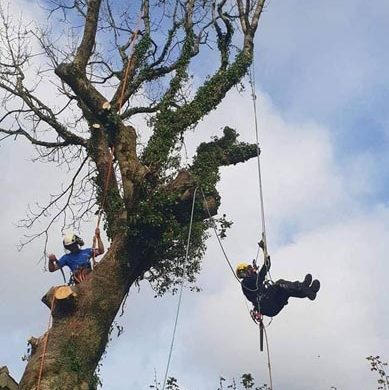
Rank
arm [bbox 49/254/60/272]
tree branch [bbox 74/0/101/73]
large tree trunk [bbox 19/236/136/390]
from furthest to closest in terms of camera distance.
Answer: tree branch [bbox 74/0/101/73]
arm [bbox 49/254/60/272]
large tree trunk [bbox 19/236/136/390]

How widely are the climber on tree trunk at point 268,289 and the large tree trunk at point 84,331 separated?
1.76 metres

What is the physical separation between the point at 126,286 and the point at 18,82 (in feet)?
15.4

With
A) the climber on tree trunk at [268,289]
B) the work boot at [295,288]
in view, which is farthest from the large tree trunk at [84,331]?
the work boot at [295,288]

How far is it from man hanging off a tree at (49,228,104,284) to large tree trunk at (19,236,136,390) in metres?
0.30

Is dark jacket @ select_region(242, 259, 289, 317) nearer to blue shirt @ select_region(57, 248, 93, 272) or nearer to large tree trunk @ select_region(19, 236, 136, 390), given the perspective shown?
large tree trunk @ select_region(19, 236, 136, 390)

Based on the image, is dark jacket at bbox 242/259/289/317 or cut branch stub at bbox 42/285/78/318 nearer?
cut branch stub at bbox 42/285/78/318

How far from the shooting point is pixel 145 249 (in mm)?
9062

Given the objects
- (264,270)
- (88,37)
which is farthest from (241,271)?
(88,37)

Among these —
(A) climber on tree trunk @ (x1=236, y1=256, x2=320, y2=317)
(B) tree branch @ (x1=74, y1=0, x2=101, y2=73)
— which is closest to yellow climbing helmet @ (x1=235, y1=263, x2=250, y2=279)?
(A) climber on tree trunk @ (x1=236, y1=256, x2=320, y2=317)

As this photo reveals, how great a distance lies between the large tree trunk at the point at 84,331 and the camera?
311 inches

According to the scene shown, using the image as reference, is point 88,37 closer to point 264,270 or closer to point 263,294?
point 264,270

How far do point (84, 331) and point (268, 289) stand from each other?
9.11 ft

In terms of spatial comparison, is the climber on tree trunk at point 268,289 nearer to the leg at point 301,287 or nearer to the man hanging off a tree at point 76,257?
the leg at point 301,287

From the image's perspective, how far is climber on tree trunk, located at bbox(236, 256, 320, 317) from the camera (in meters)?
9.50
